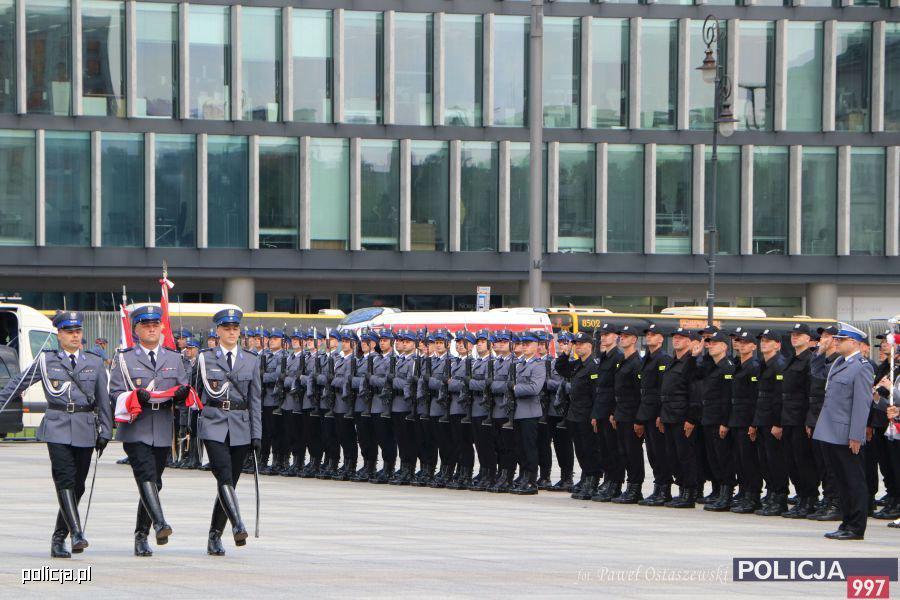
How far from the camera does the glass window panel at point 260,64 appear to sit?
51.4 meters

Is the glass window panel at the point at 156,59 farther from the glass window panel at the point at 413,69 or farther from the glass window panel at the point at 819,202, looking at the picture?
the glass window panel at the point at 819,202

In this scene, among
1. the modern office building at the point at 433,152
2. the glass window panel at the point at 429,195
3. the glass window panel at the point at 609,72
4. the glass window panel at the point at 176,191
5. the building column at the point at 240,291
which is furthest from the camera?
the glass window panel at the point at 609,72

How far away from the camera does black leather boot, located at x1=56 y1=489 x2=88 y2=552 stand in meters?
12.6

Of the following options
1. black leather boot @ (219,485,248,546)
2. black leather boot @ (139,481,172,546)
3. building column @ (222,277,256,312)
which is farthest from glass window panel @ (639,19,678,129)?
black leather boot @ (139,481,172,546)

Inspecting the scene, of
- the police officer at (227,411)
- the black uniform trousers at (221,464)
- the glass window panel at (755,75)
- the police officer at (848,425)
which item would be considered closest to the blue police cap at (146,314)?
the police officer at (227,411)

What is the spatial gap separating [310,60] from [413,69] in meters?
3.30

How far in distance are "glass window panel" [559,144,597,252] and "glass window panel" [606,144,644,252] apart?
588 millimetres

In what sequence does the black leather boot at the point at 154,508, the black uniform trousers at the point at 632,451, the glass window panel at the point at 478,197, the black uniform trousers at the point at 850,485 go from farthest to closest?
the glass window panel at the point at 478,197 → the black uniform trousers at the point at 632,451 → the black uniform trousers at the point at 850,485 → the black leather boot at the point at 154,508

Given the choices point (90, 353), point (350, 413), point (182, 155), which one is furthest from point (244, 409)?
point (182, 155)

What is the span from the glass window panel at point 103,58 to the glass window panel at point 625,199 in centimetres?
1587

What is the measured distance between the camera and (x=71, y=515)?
12.6 meters

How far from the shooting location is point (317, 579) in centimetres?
1162

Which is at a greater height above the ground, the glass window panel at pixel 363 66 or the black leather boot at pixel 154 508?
the glass window panel at pixel 363 66

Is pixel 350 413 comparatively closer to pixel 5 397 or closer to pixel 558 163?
pixel 5 397
